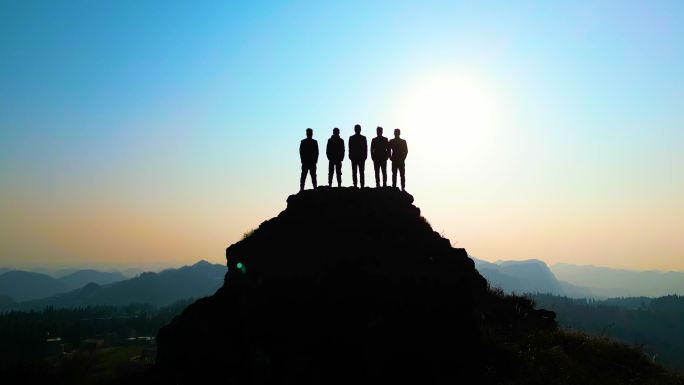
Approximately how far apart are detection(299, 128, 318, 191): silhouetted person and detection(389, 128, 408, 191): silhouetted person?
14.8ft

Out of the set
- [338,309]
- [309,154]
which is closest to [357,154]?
[309,154]

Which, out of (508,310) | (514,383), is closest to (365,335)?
(514,383)

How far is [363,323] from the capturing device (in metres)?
16.8

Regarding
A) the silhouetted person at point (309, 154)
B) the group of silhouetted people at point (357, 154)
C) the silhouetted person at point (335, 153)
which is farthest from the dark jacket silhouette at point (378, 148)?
the silhouetted person at point (309, 154)

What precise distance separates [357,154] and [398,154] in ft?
8.79

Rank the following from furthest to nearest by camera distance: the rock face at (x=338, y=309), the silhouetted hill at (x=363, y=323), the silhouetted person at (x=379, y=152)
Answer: the silhouetted person at (x=379, y=152) < the rock face at (x=338, y=309) < the silhouetted hill at (x=363, y=323)

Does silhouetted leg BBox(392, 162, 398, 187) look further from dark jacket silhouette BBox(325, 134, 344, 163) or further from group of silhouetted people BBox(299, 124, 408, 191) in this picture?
dark jacket silhouette BBox(325, 134, 344, 163)

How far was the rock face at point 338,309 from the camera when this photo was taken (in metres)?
16.1

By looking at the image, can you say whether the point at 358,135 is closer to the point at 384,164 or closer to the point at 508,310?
the point at 384,164

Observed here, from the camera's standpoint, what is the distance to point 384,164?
26.5m

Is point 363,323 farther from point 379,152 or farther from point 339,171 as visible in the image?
point 379,152

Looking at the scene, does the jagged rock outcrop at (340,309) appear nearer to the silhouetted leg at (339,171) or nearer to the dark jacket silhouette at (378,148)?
the silhouetted leg at (339,171)

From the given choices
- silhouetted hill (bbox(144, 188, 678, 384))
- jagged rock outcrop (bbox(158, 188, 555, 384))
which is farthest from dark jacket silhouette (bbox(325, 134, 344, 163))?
silhouetted hill (bbox(144, 188, 678, 384))

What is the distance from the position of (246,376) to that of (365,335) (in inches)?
169
